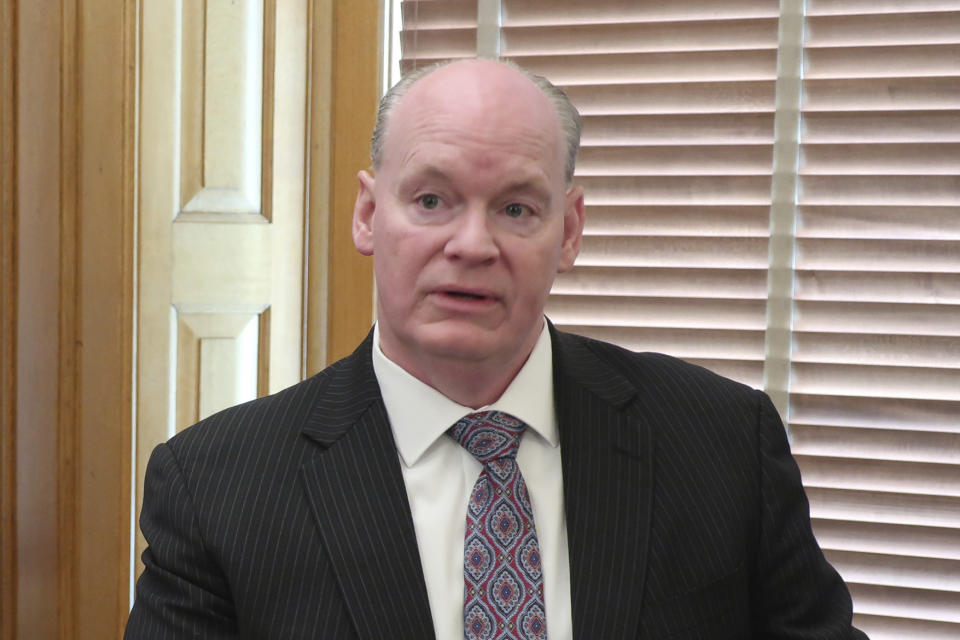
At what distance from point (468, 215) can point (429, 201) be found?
0.06 metres

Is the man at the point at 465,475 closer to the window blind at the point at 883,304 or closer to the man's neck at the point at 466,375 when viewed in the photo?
the man's neck at the point at 466,375

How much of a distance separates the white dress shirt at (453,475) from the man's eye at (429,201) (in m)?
0.21

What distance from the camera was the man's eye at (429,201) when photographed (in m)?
1.18

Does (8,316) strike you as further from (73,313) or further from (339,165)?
(339,165)

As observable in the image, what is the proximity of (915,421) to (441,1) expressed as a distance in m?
1.18

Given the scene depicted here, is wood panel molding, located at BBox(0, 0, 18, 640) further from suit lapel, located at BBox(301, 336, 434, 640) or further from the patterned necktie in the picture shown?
the patterned necktie

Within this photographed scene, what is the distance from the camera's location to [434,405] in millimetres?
1237

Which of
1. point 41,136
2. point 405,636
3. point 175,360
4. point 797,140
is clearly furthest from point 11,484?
point 797,140

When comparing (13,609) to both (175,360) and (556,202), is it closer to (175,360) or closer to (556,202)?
(175,360)

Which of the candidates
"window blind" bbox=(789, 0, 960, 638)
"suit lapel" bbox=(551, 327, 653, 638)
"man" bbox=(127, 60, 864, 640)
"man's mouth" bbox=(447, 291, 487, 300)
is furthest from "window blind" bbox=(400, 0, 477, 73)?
"man's mouth" bbox=(447, 291, 487, 300)

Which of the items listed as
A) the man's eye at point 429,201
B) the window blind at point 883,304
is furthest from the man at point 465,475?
the window blind at point 883,304

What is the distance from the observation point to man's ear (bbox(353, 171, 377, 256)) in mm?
1295

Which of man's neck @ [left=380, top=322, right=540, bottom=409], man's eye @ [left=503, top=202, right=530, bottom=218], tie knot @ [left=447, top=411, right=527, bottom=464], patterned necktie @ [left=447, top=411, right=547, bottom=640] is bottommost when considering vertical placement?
patterned necktie @ [left=447, top=411, right=547, bottom=640]

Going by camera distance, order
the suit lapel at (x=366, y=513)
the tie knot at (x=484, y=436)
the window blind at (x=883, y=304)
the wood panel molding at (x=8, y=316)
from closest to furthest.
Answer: the suit lapel at (x=366, y=513) < the tie knot at (x=484, y=436) < the window blind at (x=883, y=304) < the wood panel molding at (x=8, y=316)
